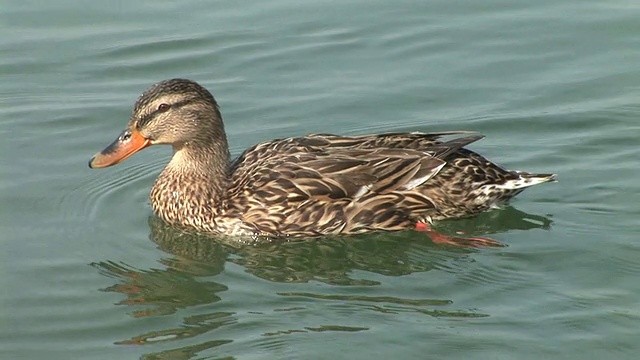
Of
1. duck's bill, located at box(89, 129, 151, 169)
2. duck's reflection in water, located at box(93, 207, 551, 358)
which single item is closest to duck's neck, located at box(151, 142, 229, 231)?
duck's reflection in water, located at box(93, 207, 551, 358)

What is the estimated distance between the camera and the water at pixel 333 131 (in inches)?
355

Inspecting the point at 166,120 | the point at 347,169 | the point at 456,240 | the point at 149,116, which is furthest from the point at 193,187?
the point at 456,240

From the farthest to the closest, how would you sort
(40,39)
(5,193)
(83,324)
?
(40,39)
(5,193)
(83,324)

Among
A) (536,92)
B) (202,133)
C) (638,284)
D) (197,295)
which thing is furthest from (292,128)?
(638,284)

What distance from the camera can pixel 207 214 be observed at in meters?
11.0

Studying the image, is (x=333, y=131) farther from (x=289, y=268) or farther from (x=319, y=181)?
(x=289, y=268)

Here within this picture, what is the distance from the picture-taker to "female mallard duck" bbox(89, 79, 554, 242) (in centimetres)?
1077

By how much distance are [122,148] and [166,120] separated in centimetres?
41

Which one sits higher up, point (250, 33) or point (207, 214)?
point (250, 33)

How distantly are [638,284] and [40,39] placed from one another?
746 cm

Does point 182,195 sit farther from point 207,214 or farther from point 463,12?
point 463,12

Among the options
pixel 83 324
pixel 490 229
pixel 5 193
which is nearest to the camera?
pixel 83 324

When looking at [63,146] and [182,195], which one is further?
[63,146]

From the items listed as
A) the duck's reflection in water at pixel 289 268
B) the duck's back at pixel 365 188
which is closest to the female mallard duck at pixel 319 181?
the duck's back at pixel 365 188
